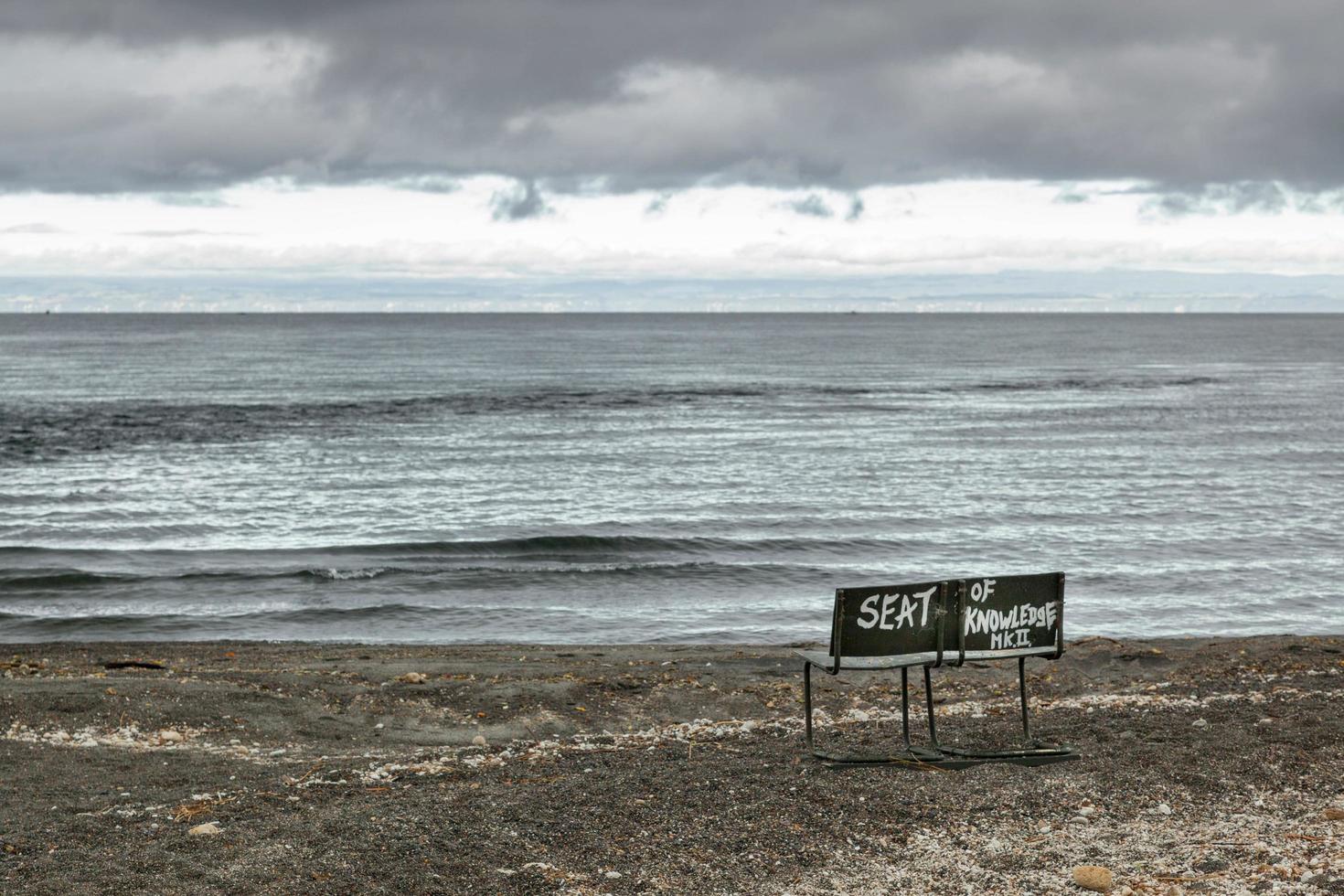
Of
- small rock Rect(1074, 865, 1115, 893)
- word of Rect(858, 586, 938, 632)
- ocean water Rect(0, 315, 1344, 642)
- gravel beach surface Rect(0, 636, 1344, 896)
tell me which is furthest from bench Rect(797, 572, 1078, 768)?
ocean water Rect(0, 315, 1344, 642)

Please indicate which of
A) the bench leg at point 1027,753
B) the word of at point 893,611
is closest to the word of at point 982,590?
the word of at point 893,611

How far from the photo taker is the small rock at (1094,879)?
6.83 meters

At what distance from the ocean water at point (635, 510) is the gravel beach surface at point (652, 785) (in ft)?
20.3

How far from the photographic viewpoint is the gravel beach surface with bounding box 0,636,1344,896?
7133 mm

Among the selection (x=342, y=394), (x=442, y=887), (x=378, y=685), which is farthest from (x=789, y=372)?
(x=442, y=887)

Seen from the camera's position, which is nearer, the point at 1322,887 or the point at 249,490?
the point at 1322,887

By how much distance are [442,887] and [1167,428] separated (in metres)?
46.7

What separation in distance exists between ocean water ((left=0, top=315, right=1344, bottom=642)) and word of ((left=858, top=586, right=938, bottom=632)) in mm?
9468

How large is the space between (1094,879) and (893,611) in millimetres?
2547

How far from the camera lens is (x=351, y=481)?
3428 cm

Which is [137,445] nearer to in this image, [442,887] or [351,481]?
[351,481]

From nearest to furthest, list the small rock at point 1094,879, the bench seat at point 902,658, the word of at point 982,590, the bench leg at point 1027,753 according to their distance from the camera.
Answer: the small rock at point 1094,879 → the bench seat at point 902,658 → the word of at point 982,590 → the bench leg at point 1027,753

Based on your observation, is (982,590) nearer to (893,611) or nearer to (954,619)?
(954,619)

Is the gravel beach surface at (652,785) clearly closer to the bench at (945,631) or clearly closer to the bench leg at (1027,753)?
the bench leg at (1027,753)
